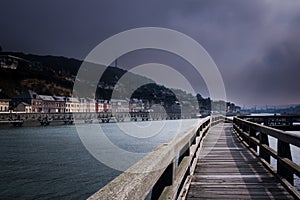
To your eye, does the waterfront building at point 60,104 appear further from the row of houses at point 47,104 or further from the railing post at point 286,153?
the railing post at point 286,153

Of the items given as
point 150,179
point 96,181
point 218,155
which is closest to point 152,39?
point 96,181

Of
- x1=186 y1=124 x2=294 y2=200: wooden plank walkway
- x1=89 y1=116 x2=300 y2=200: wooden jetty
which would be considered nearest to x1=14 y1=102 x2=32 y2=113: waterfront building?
x1=89 y1=116 x2=300 y2=200: wooden jetty

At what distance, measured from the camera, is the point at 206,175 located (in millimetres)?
6539

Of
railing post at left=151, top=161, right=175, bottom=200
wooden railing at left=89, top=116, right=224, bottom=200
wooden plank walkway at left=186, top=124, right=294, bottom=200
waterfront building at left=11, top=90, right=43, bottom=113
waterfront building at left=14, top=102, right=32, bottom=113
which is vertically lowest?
wooden plank walkway at left=186, top=124, right=294, bottom=200

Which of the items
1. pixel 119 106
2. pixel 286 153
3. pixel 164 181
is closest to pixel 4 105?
pixel 119 106

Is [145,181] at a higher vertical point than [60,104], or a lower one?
lower

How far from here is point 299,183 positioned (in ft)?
30.5

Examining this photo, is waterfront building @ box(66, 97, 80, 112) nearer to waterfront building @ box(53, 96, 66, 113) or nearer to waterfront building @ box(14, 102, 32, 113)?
waterfront building @ box(53, 96, 66, 113)

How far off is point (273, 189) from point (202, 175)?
1610 mm

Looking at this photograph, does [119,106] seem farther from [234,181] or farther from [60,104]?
[234,181]

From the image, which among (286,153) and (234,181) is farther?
(234,181)

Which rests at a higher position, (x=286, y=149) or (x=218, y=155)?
(x=286, y=149)

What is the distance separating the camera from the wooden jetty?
1.99 m

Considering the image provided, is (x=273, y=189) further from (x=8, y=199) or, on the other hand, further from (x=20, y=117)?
(x=20, y=117)
